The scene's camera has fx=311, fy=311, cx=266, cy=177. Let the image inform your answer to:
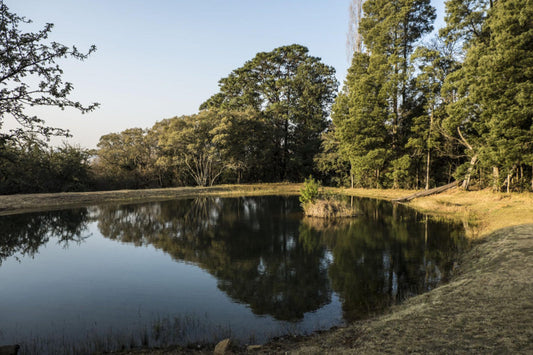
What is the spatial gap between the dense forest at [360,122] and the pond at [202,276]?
14.3 feet

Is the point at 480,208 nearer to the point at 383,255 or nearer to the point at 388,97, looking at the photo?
the point at 383,255

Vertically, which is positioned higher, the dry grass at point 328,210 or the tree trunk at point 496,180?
the tree trunk at point 496,180

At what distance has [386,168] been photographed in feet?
129

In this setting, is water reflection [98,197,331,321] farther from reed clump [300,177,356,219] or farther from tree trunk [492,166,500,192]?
tree trunk [492,166,500,192]

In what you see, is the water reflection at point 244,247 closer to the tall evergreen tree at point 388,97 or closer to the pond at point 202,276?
the pond at point 202,276

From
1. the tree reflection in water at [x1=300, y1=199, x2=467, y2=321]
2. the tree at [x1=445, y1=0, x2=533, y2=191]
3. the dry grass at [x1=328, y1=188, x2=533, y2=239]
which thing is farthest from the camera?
the tree at [x1=445, y1=0, x2=533, y2=191]

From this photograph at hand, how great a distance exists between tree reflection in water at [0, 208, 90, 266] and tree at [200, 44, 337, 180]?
31005 mm

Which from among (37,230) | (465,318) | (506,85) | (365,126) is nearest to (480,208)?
(506,85)

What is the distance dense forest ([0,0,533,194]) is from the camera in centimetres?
2088

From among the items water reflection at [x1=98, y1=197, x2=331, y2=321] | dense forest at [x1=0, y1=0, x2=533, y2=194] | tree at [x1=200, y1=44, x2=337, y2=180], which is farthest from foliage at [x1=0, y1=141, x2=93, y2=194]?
tree at [x1=200, y1=44, x2=337, y2=180]

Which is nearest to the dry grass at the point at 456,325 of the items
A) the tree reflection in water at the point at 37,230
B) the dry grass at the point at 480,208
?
the dry grass at the point at 480,208

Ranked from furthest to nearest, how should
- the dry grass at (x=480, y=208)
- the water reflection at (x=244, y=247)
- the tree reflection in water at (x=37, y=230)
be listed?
the dry grass at (x=480, y=208) → the tree reflection in water at (x=37, y=230) → the water reflection at (x=244, y=247)

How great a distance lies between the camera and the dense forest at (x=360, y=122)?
2088 centimetres

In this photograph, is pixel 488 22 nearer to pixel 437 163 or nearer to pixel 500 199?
pixel 500 199
